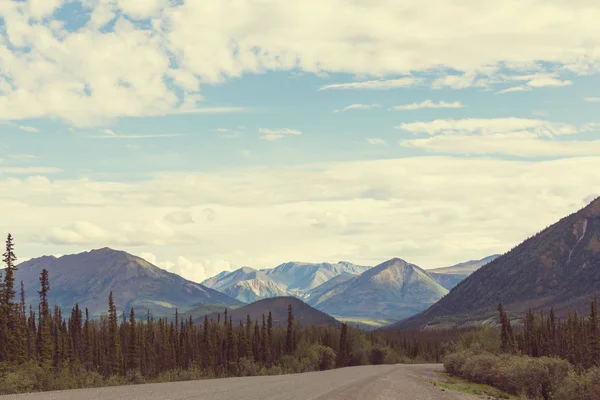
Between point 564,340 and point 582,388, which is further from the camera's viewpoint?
point 564,340

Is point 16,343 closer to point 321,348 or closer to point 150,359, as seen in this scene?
point 150,359

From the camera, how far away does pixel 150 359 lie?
155375 mm

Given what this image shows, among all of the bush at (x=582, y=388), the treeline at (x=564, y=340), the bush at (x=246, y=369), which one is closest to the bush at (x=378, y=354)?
the treeline at (x=564, y=340)

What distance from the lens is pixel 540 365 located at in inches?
2292

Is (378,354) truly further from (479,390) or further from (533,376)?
(533,376)

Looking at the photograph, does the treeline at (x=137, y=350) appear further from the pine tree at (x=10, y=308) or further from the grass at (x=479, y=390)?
the grass at (x=479, y=390)

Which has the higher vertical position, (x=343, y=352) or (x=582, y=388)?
(x=582, y=388)

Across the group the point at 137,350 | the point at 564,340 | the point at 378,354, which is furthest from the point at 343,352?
the point at 137,350

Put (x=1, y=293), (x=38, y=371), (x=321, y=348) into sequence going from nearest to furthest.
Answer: (x=38, y=371) < (x=1, y=293) < (x=321, y=348)

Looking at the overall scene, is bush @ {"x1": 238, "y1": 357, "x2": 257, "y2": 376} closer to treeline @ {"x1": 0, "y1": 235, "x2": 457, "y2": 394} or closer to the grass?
treeline @ {"x1": 0, "y1": 235, "x2": 457, "y2": 394}

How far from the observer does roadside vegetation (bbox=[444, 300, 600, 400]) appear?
47.2 m

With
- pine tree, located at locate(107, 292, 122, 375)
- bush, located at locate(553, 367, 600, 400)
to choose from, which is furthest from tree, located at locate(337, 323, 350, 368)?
bush, located at locate(553, 367, 600, 400)

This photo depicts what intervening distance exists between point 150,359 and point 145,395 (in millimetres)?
119246

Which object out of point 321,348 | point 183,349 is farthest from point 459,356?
point 183,349
